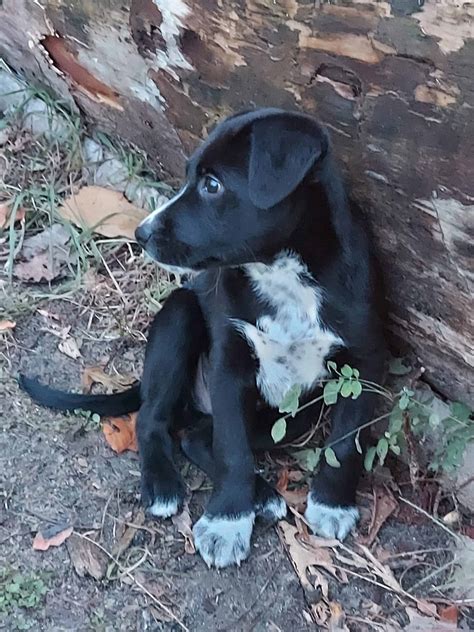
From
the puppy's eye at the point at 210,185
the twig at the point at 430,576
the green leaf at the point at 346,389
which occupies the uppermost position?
the puppy's eye at the point at 210,185

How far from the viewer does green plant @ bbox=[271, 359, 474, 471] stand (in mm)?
2873

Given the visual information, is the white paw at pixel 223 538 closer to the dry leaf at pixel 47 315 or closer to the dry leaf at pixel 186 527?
the dry leaf at pixel 186 527

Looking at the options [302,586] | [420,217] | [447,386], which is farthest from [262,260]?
[302,586]

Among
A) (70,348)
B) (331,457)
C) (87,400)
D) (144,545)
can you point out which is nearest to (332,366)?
(331,457)

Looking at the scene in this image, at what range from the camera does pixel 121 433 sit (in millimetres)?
3467

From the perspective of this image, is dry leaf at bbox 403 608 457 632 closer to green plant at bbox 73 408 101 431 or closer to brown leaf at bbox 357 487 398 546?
brown leaf at bbox 357 487 398 546

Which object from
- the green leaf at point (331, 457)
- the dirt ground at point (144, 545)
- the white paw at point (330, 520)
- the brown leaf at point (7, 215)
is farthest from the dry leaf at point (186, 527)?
the brown leaf at point (7, 215)

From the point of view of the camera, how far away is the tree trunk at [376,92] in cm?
266

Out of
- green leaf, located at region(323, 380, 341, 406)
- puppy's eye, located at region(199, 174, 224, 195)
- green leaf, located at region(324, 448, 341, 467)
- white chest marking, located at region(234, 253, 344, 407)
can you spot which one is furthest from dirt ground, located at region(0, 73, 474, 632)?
puppy's eye, located at region(199, 174, 224, 195)

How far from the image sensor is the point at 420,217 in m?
2.93

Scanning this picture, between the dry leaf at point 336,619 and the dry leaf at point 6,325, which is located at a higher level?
the dry leaf at point 336,619

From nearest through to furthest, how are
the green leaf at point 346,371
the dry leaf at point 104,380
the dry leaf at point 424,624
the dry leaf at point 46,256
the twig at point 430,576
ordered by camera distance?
the dry leaf at point 424,624, the green leaf at point 346,371, the twig at point 430,576, the dry leaf at point 104,380, the dry leaf at point 46,256

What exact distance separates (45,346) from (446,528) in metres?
1.68

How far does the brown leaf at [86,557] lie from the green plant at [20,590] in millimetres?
118
